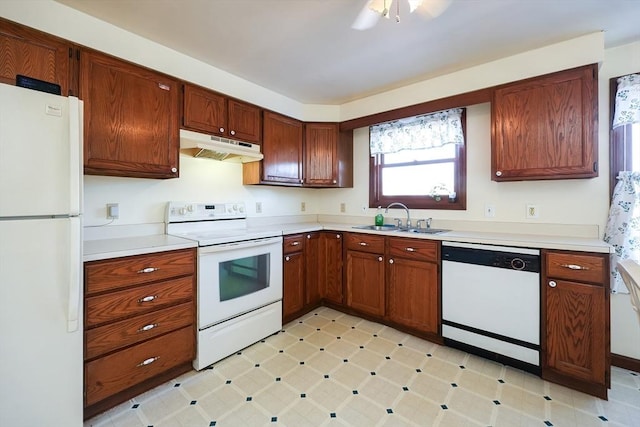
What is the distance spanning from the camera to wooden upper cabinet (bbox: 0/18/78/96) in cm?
144

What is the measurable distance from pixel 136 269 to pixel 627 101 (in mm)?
3507

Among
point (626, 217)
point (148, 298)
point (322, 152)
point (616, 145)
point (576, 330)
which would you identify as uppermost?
point (322, 152)

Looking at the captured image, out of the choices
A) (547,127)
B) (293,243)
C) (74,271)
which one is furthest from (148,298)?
(547,127)

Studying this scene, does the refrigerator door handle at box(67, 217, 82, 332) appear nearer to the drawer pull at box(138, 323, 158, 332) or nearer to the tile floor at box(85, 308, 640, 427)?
the drawer pull at box(138, 323, 158, 332)

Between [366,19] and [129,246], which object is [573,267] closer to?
[366,19]

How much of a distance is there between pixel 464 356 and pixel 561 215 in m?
1.36

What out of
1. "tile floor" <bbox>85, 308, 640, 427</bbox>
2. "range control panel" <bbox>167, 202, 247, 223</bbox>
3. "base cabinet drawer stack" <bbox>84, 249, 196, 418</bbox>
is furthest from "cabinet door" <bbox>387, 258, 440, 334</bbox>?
"base cabinet drawer stack" <bbox>84, 249, 196, 418</bbox>

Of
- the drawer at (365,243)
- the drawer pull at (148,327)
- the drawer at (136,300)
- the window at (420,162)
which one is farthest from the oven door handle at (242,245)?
the window at (420,162)

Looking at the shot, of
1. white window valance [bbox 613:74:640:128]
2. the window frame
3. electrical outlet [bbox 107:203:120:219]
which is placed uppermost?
white window valance [bbox 613:74:640:128]

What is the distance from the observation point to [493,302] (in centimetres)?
206

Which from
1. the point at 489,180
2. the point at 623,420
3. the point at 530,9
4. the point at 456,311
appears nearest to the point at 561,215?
the point at 489,180

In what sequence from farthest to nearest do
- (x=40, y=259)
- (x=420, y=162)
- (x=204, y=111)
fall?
(x=420, y=162) < (x=204, y=111) < (x=40, y=259)

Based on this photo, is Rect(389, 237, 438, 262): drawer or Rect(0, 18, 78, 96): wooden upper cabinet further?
Rect(389, 237, 438, 262): drawer

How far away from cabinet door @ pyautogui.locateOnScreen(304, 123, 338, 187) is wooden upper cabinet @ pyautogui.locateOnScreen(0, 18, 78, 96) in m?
2.09
